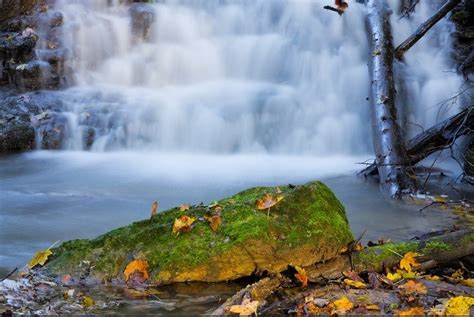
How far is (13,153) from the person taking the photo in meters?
10.2

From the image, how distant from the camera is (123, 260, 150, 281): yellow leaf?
3.02 meters

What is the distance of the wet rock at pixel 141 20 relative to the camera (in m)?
13.4

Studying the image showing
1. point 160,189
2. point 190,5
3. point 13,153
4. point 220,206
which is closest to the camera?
point 220,206

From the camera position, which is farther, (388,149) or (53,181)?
(53,181)

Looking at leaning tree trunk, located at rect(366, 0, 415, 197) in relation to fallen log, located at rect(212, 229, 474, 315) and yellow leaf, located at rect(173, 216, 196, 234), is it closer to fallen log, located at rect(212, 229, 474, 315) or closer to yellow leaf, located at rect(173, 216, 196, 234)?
fallen log, located at rect(212, 229, 474, 315)

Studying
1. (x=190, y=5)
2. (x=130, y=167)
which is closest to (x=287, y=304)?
(x=130, y=167)

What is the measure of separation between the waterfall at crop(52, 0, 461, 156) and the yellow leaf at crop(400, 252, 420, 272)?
23.6 feet

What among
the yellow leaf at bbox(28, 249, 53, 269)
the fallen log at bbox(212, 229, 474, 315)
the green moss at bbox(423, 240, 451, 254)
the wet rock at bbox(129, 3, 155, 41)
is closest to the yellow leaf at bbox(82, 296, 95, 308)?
the yellow leaf at bbox(28, 249, 53, 269)

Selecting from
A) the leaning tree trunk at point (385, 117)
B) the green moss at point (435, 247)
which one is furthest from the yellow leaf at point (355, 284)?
the leaning tree trunk at point (385, 117)

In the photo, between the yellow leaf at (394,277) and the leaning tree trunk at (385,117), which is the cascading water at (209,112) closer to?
the leaning tree trunk at (385,117)

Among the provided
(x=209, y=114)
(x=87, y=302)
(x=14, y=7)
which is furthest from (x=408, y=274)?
(x=14, y=7)

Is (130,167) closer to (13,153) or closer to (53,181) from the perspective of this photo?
(53,181)

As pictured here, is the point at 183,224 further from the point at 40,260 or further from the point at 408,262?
the point at 408,262

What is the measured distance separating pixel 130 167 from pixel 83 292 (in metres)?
6.43
